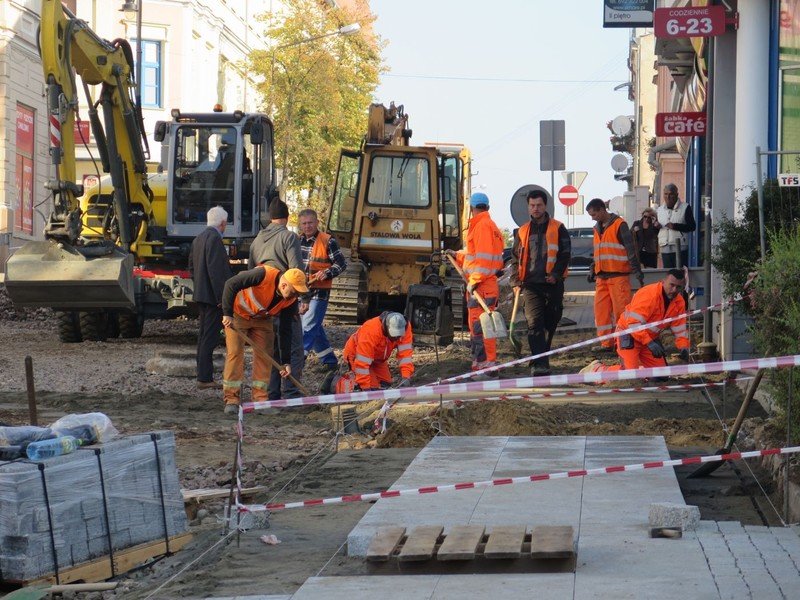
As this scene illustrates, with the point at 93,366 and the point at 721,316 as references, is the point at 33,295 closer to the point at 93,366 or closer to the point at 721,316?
the point at 93,366

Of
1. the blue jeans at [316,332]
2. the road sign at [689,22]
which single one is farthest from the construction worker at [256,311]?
the road sign at [689,22]

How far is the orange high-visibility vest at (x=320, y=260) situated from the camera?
16.0 m

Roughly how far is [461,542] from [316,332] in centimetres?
957

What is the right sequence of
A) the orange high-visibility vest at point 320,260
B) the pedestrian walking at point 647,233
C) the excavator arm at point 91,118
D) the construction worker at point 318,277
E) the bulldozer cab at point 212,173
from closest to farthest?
the construction worker at point 318,277
the orange high-visibility vest at point 320,260
the excavator arm at point 91,118
the bulldozer cab at point 212,173
the pedestrian walking at point 647,233

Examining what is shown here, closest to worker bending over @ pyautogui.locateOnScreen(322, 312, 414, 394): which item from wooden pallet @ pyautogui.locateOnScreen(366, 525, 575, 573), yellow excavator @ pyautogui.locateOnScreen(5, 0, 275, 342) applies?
wooden pallet @ pyautogui.locateOnScreen(366, 525, 575, 573)

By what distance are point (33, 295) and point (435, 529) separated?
12.1m

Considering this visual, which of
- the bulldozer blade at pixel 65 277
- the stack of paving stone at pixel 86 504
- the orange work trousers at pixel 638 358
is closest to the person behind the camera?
the stack of paving stone at pixel 86 504

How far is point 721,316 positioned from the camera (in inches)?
587

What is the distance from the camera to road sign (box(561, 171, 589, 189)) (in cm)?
3047

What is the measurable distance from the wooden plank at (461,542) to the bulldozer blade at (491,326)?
7962 millimetres

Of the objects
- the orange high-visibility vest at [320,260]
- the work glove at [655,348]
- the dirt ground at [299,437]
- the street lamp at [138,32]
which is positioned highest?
the street lamp at [138,32]

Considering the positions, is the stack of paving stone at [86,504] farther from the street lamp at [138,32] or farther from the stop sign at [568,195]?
the stop sign at [568,195]

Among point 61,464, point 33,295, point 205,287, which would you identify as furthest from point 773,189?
point 33,295

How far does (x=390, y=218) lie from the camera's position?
2270cm
